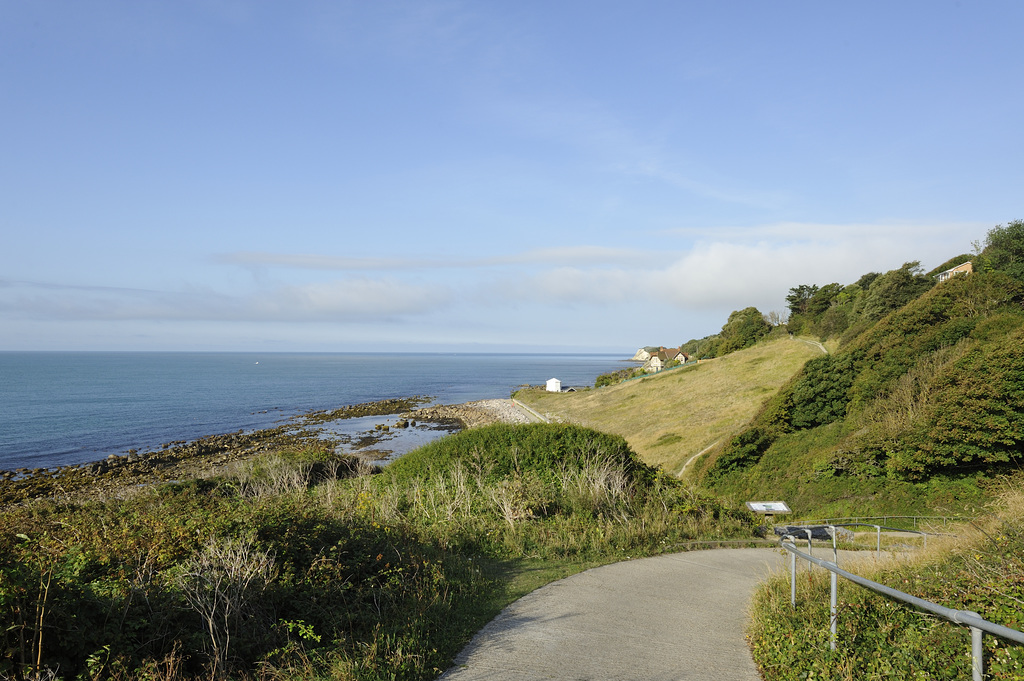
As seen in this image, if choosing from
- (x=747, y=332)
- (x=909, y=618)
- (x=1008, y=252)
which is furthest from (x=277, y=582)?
(x=747, y=332)

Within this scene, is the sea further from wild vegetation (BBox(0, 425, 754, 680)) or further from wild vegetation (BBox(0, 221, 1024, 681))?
wild vegetation (BBox(0, 425, 754, 680))

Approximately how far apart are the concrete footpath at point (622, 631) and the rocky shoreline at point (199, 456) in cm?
1329

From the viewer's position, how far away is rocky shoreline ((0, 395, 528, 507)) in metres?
29.2

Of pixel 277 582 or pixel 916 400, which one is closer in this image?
pixel 277 582

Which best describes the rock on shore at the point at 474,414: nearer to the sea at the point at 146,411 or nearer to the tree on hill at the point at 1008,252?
the sea at the point at 146,411

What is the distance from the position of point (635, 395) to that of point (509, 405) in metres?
20.3

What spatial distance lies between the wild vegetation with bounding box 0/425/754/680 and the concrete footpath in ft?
1.52

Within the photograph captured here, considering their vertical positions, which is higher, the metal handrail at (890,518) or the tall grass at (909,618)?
the tall grass at (909,618)

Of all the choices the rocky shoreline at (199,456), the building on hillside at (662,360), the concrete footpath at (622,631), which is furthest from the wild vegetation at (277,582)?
the building on hillside at (662,360)

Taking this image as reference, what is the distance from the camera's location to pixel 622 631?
6594 millimetres

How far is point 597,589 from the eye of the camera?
27.2ft

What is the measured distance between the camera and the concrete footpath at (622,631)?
5.51 m

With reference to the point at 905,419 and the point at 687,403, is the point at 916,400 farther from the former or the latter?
the point at 687,403

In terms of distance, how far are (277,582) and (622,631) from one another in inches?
156
